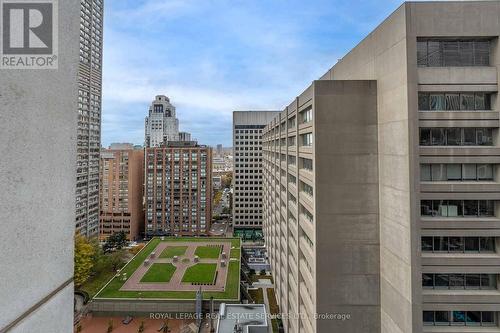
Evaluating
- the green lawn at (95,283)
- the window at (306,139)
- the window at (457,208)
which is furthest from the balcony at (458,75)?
the green lawn at (95,283)

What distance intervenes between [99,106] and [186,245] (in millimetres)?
31756

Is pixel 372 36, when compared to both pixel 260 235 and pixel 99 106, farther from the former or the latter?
pixel 260 235

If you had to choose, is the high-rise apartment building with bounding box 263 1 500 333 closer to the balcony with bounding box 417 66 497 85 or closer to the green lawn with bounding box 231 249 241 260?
the balcony with bounding box 417 66 497 85

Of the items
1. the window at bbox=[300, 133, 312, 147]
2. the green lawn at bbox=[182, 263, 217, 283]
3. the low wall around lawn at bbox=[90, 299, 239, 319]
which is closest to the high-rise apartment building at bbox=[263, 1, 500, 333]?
the window at bbox=[300, 133, 312, 147]

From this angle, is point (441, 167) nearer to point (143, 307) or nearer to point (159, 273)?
point (143, 307)

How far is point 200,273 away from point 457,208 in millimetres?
35848

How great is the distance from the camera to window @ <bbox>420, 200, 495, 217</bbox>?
45.9 feet

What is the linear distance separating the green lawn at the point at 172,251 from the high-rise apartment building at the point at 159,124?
123m

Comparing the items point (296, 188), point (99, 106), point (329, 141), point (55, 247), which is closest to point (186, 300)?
point (296, 188)

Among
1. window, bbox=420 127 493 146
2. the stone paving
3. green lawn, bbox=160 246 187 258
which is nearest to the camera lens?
window, bbox=420 127 493 146

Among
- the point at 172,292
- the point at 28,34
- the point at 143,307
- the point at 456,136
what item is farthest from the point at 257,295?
the point at 28,34

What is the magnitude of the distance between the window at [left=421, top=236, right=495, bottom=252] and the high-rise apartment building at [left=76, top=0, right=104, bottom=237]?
54374mm

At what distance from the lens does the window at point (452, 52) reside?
14008 mm

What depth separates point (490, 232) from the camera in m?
13.7
